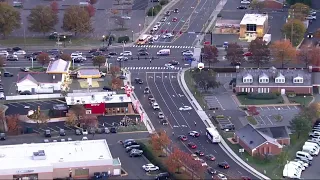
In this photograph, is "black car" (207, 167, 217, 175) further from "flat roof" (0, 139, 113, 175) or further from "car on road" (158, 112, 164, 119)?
"car on road" (158, 112, 164, 119)

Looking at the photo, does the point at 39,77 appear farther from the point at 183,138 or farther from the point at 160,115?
the point at 183,138

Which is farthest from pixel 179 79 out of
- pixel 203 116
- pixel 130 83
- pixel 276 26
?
pixel 276 26

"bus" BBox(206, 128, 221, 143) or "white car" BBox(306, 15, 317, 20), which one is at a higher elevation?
"white car" BBox(306, 15, 317, 20)

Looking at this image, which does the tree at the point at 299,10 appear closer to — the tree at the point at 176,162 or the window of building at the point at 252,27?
the window of building at the point at 252,27

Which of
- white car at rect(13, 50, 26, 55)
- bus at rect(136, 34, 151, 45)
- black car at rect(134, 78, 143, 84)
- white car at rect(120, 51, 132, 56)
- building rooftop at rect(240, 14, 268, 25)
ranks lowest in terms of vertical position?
black car at rect(134, 78, 143, 84)

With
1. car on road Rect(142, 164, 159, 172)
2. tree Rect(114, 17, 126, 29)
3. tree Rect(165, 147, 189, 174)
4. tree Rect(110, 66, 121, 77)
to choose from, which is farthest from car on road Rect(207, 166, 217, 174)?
tree Rect(114, 17, 126, 29)

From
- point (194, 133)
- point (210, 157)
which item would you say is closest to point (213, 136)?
point (194, 133)
